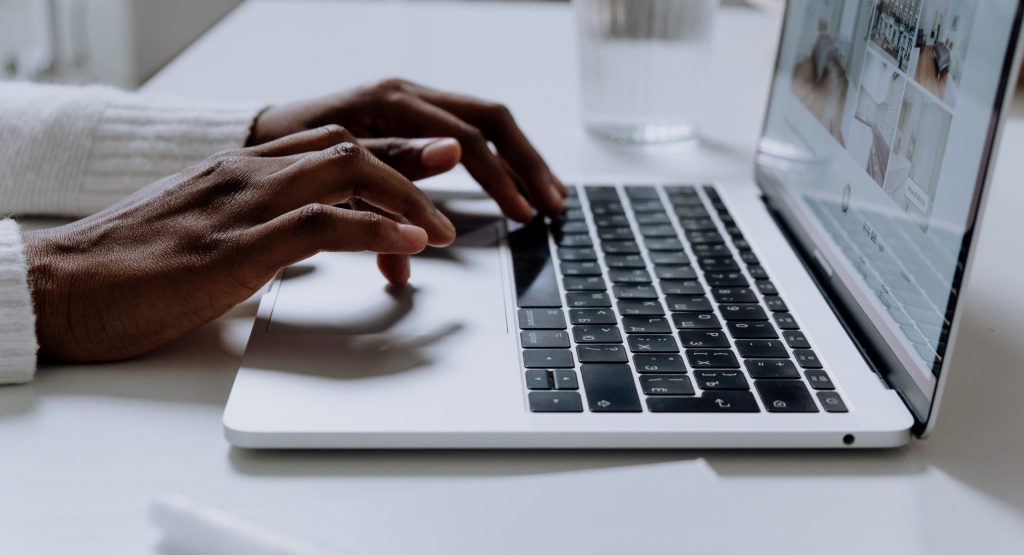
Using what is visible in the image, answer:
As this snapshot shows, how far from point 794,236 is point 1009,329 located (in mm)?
157

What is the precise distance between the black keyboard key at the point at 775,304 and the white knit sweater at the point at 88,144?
1.40ft

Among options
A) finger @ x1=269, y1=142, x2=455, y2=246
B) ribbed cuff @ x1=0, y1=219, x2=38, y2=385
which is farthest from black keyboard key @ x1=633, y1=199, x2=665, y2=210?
ribbed cuff @ x1=0, y1=219, x2=38, y2=385

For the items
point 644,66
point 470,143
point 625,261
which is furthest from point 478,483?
point 644,66

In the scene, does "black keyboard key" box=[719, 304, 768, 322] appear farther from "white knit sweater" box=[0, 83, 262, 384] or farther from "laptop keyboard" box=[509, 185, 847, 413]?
"white knit sweater" box=[0, 83, 262, 384]

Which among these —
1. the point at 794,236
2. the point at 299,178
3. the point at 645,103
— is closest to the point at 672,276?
the point at 794,236

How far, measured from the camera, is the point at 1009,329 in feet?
2.11

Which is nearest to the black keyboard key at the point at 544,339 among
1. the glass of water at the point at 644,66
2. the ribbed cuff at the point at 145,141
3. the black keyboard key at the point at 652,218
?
the black keyboard key at the point at 652,218

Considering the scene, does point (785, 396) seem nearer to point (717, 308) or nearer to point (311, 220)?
point (717, 308)

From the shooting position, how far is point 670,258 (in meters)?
0.69

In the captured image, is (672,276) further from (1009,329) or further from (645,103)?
(645,103)

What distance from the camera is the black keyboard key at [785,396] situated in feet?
1.63

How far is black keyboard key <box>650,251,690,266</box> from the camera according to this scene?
68 centimetres

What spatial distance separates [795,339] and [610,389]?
0.13m

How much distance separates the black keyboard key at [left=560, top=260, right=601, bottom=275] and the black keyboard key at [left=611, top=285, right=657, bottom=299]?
3 centimetres
